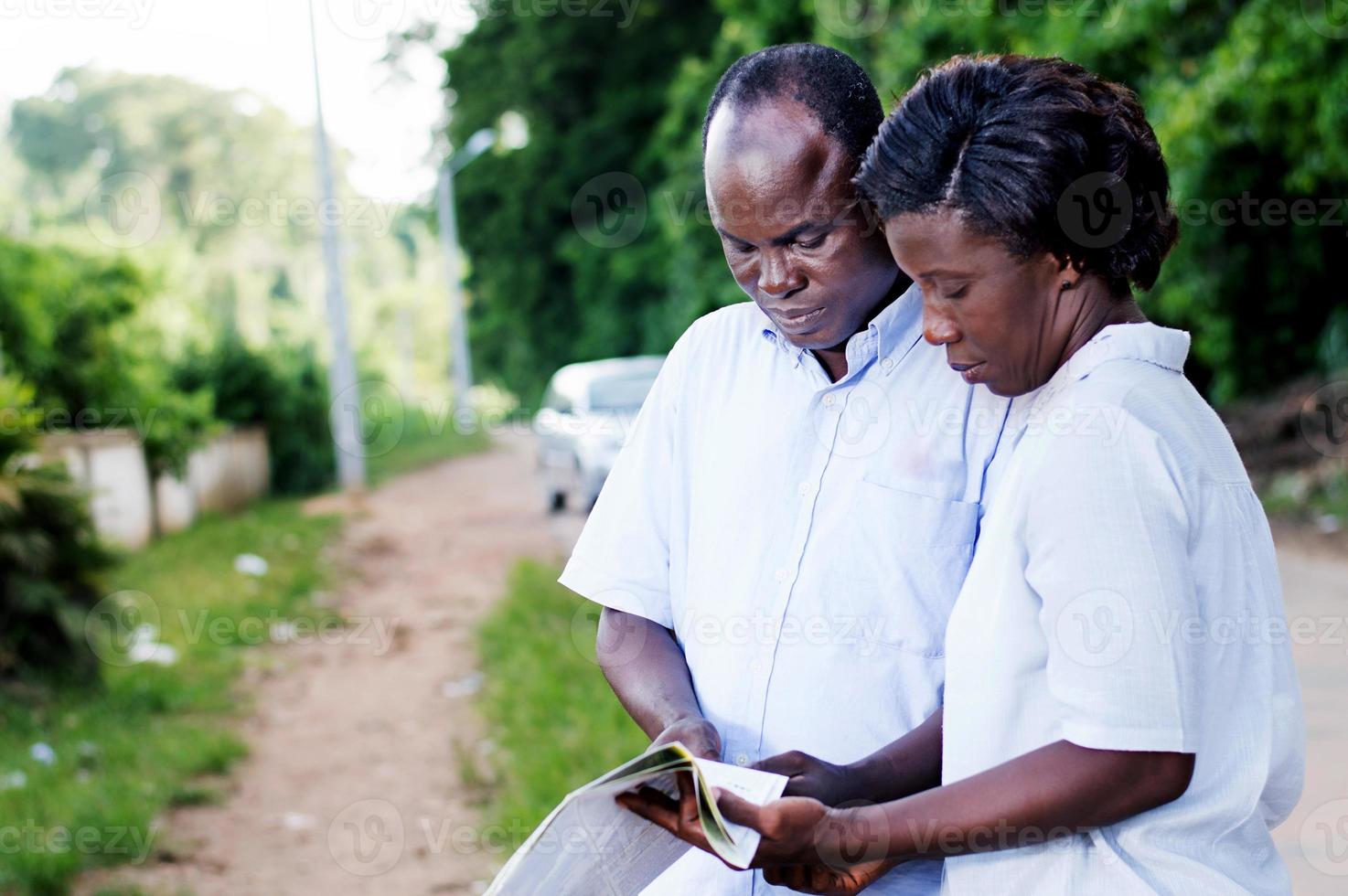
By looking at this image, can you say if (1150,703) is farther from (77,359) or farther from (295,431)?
(295,431)

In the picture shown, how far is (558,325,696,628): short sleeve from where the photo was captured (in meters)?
1.86

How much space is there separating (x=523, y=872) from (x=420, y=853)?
12.4 ft

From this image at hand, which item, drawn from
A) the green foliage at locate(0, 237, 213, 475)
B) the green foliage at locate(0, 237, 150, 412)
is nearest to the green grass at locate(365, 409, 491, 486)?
the green foliage at locate(0, 237, 213, 475)

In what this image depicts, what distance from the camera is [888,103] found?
1.94 m

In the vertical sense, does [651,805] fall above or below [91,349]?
above

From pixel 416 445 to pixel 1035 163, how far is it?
24.2 m

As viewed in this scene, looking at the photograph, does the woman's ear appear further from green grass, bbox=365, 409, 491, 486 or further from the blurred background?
green grass, bbox=365, 409, 491, 486

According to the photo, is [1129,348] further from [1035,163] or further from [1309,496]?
[1309,496]

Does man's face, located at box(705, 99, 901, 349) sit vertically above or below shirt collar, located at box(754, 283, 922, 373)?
above

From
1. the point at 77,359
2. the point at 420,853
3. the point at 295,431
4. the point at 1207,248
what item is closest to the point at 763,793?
the point at 420,853

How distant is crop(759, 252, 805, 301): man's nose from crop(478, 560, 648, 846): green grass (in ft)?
7.56

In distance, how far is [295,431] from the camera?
1775 cm

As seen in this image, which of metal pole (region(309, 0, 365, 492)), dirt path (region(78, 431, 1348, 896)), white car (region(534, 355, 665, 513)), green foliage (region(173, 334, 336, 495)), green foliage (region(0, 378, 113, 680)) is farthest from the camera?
green foliage (region(173, 334, 336, 495))

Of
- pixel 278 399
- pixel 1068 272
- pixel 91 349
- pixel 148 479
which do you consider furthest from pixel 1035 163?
pixel 278 399
